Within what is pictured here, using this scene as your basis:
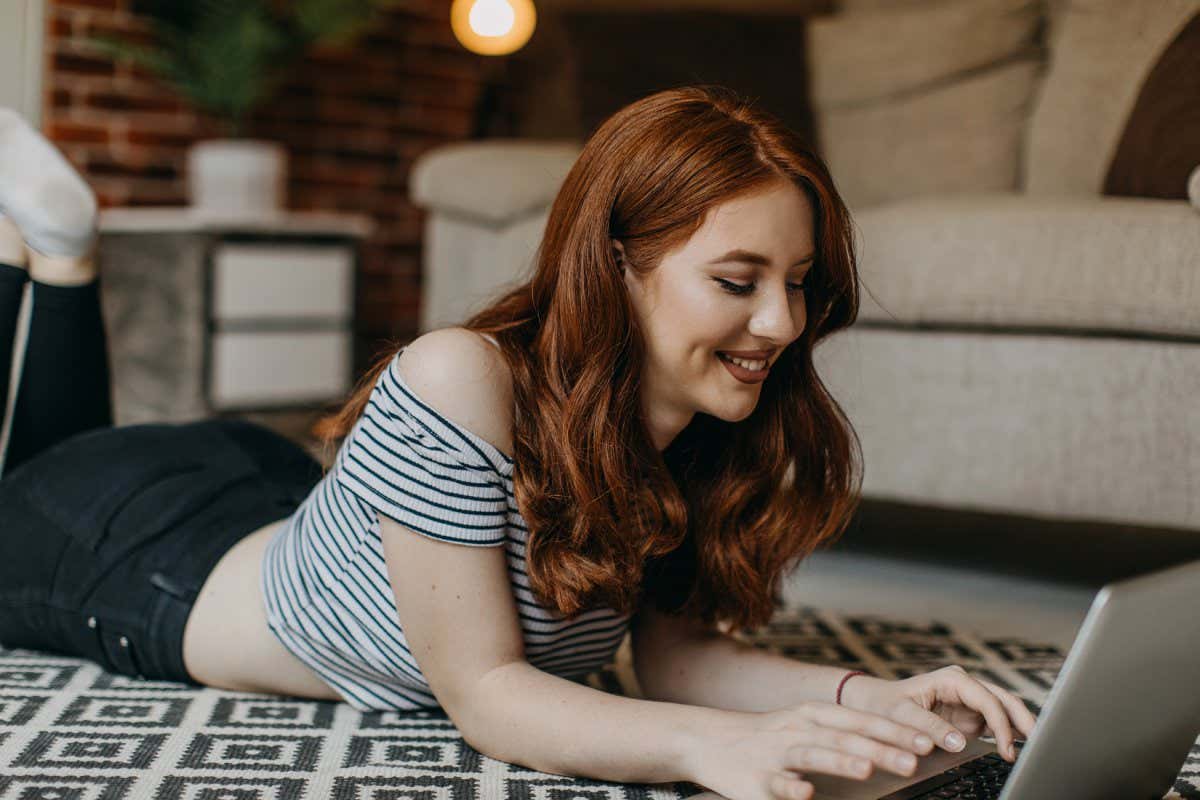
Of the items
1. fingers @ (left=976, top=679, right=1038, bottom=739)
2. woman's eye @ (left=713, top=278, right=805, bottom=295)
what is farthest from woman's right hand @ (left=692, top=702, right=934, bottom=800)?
woman's eye @ (left=713, top=278, right=805, bottom=295)

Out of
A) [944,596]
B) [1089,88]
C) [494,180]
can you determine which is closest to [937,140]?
[1089,88]

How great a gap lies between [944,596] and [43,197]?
1.30 metres

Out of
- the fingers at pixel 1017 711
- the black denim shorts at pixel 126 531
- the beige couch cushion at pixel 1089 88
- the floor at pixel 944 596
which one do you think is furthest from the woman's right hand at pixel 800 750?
the beige couch cushion at pixel 1089 88

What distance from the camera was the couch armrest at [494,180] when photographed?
7.56 ft

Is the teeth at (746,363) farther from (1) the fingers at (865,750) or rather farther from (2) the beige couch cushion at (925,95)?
(2) the beige couch cushion at (925,95)

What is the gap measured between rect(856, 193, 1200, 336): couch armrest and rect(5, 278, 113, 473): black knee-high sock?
970 millimetres

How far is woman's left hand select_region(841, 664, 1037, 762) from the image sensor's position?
922 mm

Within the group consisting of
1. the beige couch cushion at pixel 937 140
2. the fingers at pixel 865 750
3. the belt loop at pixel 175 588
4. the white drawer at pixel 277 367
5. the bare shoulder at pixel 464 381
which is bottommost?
the white drawer at pixel 277 367

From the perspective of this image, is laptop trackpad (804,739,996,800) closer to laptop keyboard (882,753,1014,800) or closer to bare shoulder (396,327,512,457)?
laptop keyboard (882,753,1014,800)

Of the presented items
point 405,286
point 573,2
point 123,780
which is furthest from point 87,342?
point 405,286

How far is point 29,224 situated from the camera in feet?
5.00

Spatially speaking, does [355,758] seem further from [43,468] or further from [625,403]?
[43,468]

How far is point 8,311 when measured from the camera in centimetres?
152

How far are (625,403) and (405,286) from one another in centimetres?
305
